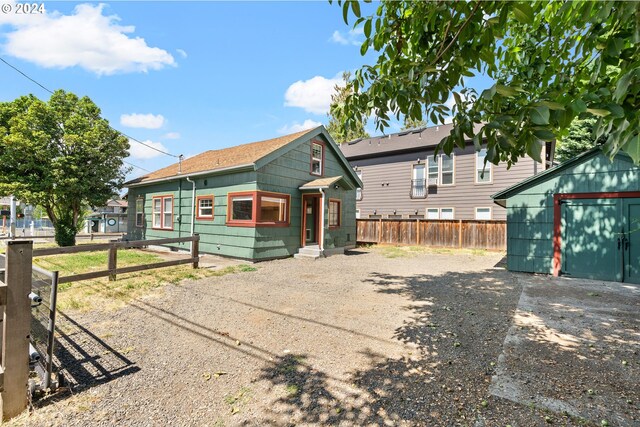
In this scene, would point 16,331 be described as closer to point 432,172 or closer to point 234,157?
point 234,157

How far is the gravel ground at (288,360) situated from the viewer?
2.60m

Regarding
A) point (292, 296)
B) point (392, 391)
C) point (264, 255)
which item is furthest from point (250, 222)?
point (392, 391)

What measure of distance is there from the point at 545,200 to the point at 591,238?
4.77ft

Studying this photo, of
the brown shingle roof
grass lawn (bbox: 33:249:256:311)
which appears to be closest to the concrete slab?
grass lawn (bbox: 33:249:256:311)

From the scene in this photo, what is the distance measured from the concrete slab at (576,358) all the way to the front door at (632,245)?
1.99 m

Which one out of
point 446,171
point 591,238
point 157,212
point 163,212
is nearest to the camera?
point 591,238

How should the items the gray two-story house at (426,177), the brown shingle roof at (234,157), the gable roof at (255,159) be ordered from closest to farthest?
the gable roof at (255,159) < the brown shingle roof at (234,157) < the gray two-story house at (426,177)

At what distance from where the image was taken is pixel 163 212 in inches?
568

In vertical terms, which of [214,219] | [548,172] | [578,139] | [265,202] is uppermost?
[578,139]

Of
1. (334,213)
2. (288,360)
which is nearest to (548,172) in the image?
(334,213)

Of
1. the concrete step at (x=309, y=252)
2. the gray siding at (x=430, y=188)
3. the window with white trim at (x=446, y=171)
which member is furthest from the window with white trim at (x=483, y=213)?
the concrete step at (x=309, y=252)

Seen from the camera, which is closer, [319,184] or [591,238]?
[591,238]

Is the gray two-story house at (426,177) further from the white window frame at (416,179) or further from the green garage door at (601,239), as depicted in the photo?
the green garage door at (601,239)

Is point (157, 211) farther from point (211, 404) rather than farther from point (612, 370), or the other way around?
point (612, 370)
